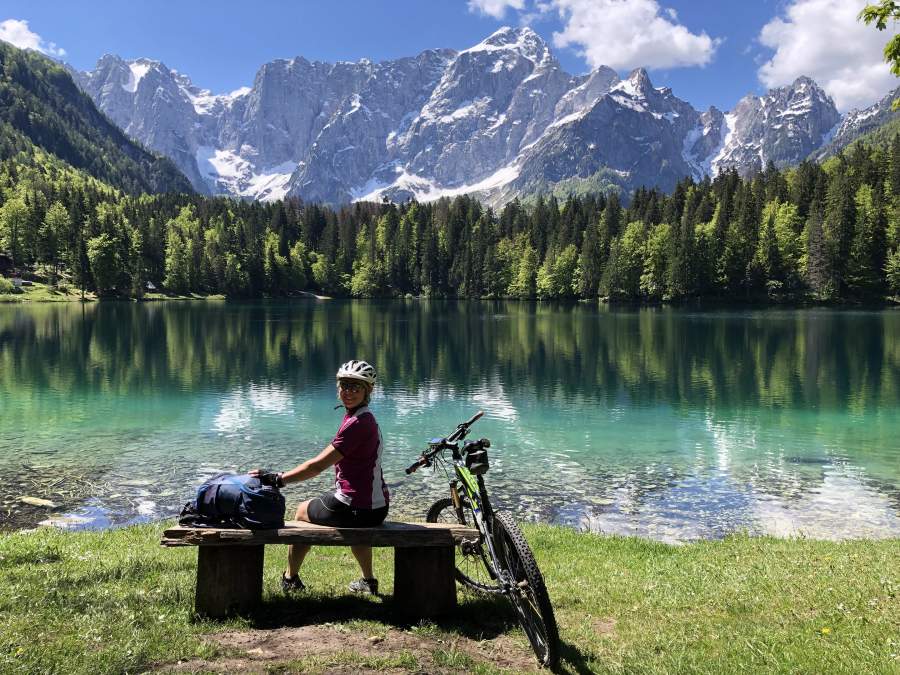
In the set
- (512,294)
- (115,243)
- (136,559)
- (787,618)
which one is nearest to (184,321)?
(115,243)

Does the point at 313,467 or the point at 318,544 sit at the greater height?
the point at 313,467

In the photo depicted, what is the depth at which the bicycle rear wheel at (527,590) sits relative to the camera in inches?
268

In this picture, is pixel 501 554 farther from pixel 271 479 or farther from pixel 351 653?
pixel 271 479

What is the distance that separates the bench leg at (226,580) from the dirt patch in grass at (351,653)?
1.55ft

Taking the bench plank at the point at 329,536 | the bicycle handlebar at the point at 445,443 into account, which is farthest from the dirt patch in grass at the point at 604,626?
the bicycle handlebar at the point at 445,443

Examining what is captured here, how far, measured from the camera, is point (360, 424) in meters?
8.09

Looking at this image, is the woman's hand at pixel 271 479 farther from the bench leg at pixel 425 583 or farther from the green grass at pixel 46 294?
the green grass at pixel 46 294

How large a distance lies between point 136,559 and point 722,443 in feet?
77.3

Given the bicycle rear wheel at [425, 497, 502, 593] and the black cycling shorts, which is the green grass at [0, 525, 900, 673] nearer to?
the bicycle rear wheel at [425, 497, 502, 593]

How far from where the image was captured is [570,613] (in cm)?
873

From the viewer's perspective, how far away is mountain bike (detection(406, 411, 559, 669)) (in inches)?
271

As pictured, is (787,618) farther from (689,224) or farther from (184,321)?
(689,224)

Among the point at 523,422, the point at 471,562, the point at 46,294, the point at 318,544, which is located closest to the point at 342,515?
the point at 318,544

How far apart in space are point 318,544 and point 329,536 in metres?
0.24
